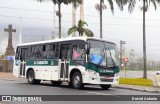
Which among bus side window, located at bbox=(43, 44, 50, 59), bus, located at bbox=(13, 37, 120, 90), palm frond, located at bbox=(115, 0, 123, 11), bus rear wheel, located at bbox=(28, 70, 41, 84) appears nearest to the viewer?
bus, located at bbox=(13, 37, 120, 90)

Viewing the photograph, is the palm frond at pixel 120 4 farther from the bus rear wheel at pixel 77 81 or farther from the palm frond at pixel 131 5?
the bus rear wheel at pixel 77 81

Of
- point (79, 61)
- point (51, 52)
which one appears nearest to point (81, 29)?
point (51, 52)

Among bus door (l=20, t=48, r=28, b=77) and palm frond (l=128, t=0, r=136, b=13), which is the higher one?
palm frond (l=128, t=0, r=136, b=13)

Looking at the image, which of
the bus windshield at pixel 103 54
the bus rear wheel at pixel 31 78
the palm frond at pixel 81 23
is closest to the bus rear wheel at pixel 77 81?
the bus windshield at pixel 103 54

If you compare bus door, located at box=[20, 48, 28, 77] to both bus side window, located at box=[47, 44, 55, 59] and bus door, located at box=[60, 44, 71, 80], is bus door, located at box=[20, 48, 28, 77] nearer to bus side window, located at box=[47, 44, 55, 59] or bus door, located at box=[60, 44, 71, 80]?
bus side window, located at box=[47, 44, 55, 59]

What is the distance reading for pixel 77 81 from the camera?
24.5m

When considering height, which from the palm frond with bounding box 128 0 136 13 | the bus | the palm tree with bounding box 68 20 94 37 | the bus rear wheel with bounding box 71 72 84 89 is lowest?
the bus rear wheel with bounding box 71 72 84 89

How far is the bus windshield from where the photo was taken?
23906 millimetres

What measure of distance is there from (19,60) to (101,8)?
12.3 metres

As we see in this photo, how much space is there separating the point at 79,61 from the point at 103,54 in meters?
1.55

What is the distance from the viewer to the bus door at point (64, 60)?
25.6 m

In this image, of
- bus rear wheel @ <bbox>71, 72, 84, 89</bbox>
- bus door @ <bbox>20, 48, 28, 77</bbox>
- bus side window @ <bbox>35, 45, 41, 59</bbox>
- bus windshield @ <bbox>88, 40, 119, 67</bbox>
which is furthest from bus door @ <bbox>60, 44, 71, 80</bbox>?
bus door @ <bbox>20, 48, 28, 77</bbox>

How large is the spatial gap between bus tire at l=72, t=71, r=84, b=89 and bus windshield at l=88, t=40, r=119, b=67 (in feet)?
4.54

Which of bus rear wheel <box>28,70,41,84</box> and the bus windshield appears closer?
the bus windshield
